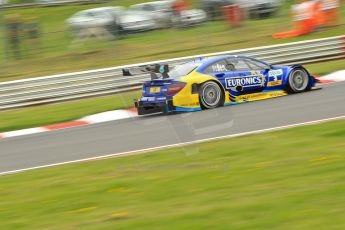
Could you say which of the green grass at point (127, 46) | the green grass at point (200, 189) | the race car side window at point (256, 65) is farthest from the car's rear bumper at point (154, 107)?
the green grass at point (127, 46)

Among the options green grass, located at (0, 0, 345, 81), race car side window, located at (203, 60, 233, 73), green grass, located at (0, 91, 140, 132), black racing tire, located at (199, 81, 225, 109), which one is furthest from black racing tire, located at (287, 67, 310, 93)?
green grass, located at (0, 0, 345, 81)

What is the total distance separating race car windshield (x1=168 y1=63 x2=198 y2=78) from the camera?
13.9 m

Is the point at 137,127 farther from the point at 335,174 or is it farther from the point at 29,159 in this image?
the point at 335,174

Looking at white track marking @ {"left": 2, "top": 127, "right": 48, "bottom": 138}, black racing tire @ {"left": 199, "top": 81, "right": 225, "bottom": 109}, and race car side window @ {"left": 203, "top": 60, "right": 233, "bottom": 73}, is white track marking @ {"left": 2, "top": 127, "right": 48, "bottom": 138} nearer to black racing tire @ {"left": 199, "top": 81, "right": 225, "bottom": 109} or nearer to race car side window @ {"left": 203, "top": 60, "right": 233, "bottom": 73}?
black racing tire @ {"left": 199, "top": 81, "right": 225, "bottom": 109}

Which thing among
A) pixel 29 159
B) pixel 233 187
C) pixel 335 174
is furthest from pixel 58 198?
pixel 29 159

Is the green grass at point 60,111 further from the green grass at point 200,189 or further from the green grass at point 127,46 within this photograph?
the green grass at point 200,189

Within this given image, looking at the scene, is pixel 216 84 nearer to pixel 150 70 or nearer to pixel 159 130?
pixel 150 70

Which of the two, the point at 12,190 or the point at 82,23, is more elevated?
the point at 82,23

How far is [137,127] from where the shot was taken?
12.6 meters

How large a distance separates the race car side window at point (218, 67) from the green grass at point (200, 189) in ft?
14.6

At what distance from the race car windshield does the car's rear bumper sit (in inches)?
24.0

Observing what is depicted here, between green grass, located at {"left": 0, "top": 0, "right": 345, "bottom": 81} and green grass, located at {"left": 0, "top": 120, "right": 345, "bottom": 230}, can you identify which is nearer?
green grass, located at {"left": 0, "top": 120, "right": 345, "bottom": 230}

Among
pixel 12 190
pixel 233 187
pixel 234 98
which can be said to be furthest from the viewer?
pixel 234 98

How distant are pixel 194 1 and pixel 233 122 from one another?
10868mm
